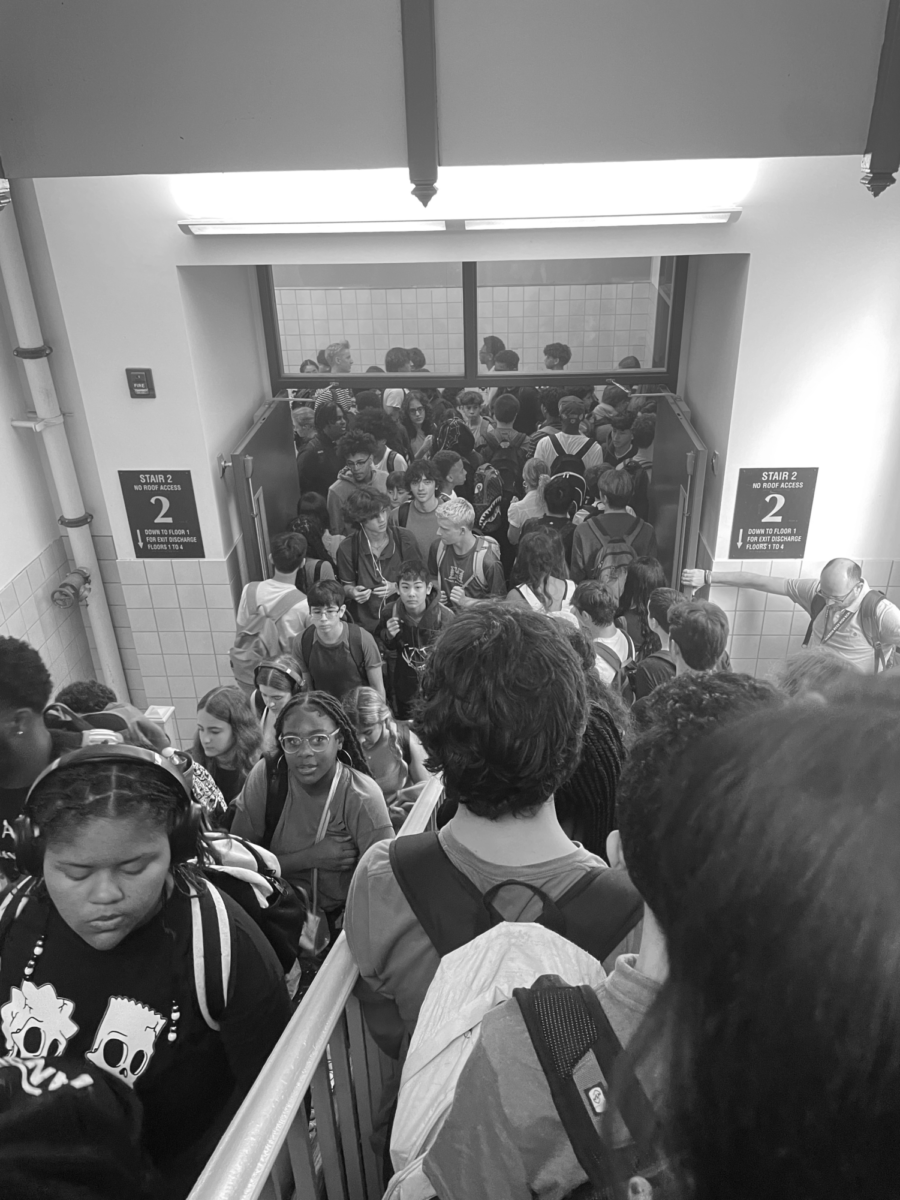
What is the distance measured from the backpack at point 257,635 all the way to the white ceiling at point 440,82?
259 centimetres

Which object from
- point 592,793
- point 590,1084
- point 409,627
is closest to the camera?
point 590,1084

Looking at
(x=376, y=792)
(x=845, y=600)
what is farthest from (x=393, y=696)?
(x=845, y=600)

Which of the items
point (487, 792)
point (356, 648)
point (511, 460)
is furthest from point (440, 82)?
point (511, 460)

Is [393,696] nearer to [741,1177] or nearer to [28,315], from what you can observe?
[28,315]

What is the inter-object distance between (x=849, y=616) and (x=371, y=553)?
8.48ft

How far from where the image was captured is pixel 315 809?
2557mm

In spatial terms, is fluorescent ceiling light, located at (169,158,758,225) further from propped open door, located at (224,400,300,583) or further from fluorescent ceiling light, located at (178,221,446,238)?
propped open door, located at (224,400,300,583)

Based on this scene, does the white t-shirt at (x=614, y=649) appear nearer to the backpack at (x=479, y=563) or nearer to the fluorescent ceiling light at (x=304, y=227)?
the backpack at (x=479, y=563)

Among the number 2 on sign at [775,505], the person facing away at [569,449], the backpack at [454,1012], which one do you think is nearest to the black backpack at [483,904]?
the backpack at [454,1012]

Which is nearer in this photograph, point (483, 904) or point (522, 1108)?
point (522, 1108)

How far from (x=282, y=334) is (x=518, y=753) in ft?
18.0

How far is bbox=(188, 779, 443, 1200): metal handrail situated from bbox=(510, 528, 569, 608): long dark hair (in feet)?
9.19

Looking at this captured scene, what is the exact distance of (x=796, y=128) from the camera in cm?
211

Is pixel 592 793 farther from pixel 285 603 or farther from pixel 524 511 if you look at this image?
pixel 524 511
